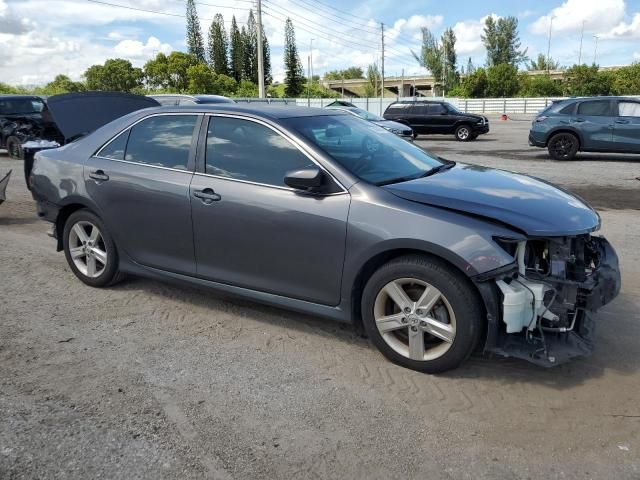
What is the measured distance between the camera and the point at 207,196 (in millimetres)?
4207

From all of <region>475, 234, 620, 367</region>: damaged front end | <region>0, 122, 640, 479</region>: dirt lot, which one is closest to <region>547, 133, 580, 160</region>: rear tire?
<region>0, 122, 640, 479</region>: dirt lot

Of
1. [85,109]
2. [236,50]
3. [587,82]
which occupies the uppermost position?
[236,50]

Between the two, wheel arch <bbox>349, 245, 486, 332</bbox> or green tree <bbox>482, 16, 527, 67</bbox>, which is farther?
green tree <bbox>482, 16, 527, 67</bbox>

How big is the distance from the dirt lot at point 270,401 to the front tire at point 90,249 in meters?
0.27

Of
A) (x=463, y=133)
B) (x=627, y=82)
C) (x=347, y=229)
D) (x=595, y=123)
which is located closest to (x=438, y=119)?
(x=463, y=133)

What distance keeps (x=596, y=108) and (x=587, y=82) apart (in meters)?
58.3

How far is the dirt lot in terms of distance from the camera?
2.76 meters

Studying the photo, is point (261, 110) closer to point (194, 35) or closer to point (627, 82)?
point (627, 82)

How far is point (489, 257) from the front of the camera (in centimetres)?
324

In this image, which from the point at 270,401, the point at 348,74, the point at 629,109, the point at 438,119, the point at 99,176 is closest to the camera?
the point at 270,401

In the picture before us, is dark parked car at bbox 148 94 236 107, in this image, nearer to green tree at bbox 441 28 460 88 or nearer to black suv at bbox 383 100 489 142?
black suv at bbox 383 100 489 142

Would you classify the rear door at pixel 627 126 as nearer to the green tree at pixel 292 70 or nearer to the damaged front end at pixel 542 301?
the damaged front end at pixel 542 301

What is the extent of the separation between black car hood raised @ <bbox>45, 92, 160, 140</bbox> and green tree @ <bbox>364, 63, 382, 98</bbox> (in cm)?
10251

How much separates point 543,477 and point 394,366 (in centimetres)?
123
